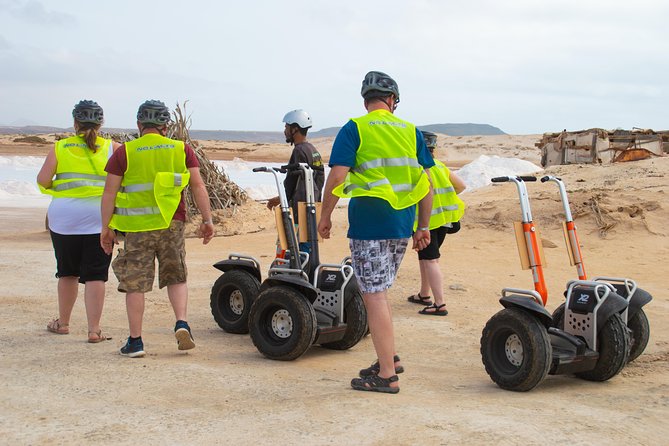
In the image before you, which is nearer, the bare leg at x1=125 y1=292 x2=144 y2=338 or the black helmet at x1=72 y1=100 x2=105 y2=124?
the bare leg at x1=125 y1=292 x2=144 y2=338

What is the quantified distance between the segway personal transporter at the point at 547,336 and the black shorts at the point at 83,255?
3126 mm

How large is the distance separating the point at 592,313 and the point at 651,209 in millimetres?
9472

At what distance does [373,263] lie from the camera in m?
4.97

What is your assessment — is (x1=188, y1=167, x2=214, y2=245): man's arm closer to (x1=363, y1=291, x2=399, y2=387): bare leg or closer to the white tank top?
the white tank top

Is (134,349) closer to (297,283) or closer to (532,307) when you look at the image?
(297,283)

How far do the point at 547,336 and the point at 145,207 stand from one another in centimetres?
298

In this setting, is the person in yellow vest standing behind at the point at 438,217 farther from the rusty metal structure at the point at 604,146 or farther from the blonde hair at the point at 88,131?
the rusty metal structure at the point at 604,146

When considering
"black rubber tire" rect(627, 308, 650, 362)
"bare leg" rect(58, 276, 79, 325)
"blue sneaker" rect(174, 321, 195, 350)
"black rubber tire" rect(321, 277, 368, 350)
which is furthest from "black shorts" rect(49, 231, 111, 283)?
"black rubber tire" rect(627, 308, 650, 362)

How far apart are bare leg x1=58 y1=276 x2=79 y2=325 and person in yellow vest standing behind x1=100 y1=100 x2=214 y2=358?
2.84ft

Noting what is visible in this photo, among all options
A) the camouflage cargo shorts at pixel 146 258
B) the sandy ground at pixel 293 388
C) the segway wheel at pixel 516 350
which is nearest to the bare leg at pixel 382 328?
the sandy ground at pixel 293 388

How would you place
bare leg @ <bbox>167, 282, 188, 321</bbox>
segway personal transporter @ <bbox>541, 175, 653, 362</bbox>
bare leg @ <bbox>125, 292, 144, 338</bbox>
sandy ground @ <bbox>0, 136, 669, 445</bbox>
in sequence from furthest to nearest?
bare leg @ <bbox>167, 282, 188, 321</bbox> < bare leg @ <bbox>125, 292, 144, 338</bbox> < segway personal transporter @ <bbox>541, 175, 653, 362</bbox> < sandy ground @ <bbox>0, 136, 669, 445</bbox>

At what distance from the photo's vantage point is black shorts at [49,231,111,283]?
646 cm

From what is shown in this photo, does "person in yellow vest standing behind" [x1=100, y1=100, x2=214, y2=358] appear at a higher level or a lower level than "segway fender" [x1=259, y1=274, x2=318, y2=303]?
higher

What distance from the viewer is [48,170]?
21.3ft
